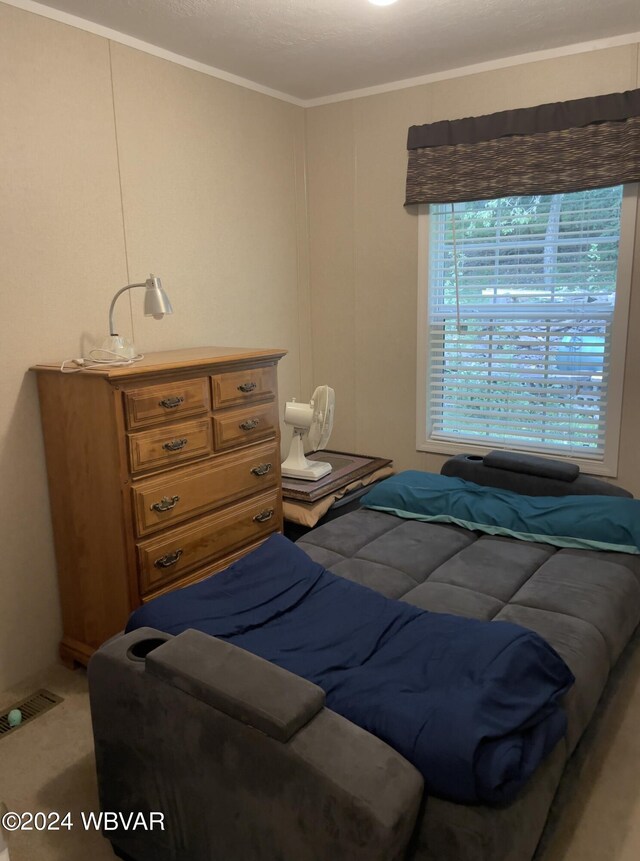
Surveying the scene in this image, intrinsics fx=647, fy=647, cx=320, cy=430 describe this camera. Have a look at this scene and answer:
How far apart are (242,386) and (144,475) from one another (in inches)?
23.8

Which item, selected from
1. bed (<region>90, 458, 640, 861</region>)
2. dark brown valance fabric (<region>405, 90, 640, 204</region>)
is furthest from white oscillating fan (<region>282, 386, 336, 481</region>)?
dark brown valance fabric (<region>405, 90, 640, 204</region>)

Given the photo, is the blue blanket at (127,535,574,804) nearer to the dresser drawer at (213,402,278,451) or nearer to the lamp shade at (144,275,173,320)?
the dresser drawer at (213,402,278,451)

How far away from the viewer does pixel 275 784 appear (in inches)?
53.4

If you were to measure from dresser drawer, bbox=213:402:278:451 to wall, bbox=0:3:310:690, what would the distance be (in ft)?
1.86

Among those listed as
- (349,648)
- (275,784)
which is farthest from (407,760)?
(349,648)

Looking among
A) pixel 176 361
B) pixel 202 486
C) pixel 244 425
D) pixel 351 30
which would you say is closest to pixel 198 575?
pixel 202 486

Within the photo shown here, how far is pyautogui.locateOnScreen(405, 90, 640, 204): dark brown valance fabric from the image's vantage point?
9.45ft

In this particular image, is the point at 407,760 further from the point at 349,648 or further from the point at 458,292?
the point at 458,292

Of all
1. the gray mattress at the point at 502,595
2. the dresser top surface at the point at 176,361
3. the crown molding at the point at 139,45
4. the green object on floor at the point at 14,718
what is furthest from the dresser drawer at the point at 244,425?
the crown molding at the point at 139,45

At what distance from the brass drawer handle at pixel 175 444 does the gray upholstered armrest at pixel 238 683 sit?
956mm

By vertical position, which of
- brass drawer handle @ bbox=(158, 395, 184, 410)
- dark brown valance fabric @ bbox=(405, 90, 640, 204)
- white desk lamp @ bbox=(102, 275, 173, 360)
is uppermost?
dark brown valance fabric @ bbox=(405, 90, 640, 204)

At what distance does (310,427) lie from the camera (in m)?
3.29

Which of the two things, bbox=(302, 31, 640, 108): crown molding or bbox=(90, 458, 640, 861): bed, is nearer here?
bbox=(90, 458, 640, 861): bed

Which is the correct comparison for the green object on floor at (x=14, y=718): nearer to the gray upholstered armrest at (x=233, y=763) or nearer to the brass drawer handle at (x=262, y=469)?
the gray upholstered armrest at (x=233, y=763)
